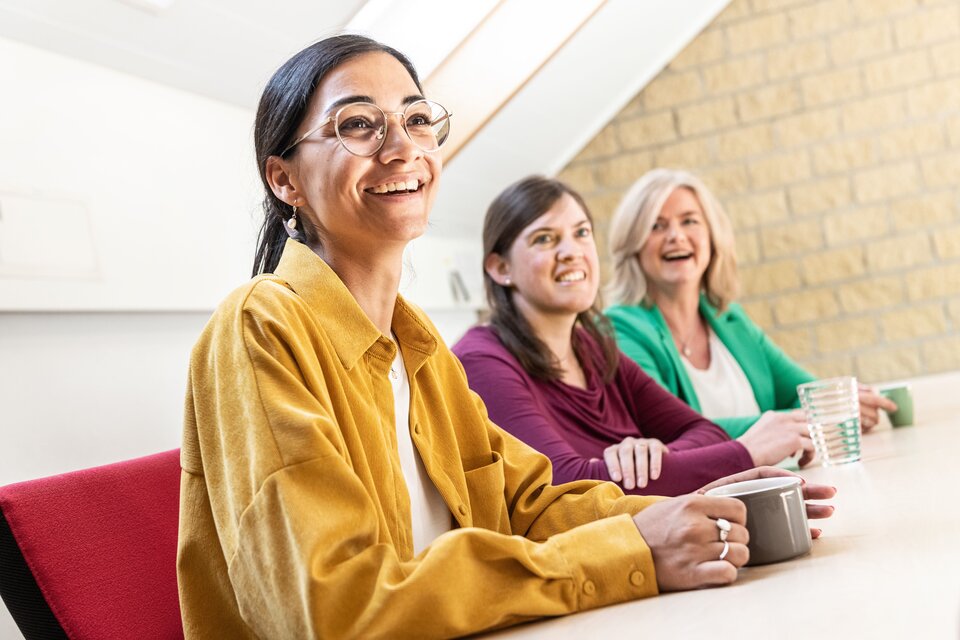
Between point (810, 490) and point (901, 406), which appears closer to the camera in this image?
point (810, 490)

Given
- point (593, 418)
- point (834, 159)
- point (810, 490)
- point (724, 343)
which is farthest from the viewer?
point (834, 159)

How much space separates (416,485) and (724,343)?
188 centimetres

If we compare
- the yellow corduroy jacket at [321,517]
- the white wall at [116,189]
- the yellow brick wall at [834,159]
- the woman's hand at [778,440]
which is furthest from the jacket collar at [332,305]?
the yellow brick wall at [834,159]

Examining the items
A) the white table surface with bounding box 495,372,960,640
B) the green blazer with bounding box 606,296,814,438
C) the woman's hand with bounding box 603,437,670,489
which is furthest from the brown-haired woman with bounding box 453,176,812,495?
the white table surface with bounding box 495,372,960,640

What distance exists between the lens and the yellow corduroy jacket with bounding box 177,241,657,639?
0.90 meters

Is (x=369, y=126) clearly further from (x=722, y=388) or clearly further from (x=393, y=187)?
(x=722, y=388)

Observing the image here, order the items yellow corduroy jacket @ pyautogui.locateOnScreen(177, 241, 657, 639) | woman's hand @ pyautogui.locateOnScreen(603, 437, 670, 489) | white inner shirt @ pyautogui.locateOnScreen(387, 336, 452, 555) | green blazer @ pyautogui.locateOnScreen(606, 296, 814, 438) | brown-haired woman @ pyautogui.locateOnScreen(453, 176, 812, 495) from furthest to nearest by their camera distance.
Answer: green blazer @ pyautogui.locateOnScreen(606, 296, 814, 438) < brown-haired woman @ pyautogui.locateOnScreen(453, 176, 812, 495) < woman's hand @ pyautogui.locateOnScreen(603, 437, 670, 489) < white inner shirt @ pyautogui.locateOnScreen(387, 336, 452, 555) < yellow corduroy jacket @ pyautogui.locateOnScreen(177, 241, 657, 639)

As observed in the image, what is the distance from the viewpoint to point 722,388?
2.84 meters

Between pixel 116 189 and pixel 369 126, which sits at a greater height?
pixel 116 189

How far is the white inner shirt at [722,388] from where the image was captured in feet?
9.20

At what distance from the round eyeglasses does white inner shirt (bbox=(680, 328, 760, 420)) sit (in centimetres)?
168

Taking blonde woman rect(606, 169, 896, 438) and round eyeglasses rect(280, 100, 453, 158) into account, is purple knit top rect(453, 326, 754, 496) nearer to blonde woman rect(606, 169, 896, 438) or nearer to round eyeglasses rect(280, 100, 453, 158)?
blonde woman rect(606, 169, 896, 438)

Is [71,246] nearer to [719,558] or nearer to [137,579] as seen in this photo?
[137,579]

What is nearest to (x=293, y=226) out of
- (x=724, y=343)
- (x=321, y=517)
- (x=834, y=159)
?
(x=321, y=517)
